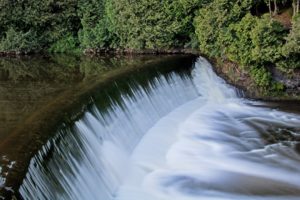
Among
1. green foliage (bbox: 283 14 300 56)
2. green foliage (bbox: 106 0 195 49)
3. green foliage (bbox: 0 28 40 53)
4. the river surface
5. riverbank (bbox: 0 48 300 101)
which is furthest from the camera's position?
green foliage (bbox: 0 28 40 53)

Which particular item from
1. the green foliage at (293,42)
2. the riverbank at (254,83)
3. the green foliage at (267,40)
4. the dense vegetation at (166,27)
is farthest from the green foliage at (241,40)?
the green foliage at (293,42)

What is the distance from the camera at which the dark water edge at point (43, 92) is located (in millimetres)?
8164

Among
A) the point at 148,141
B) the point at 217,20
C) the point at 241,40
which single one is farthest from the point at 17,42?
the point at 148,141

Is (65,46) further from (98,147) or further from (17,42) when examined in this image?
(98,147)

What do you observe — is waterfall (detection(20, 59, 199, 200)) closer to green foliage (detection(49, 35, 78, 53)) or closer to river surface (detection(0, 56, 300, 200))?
river surface (detection(0, 56, 300, 200))

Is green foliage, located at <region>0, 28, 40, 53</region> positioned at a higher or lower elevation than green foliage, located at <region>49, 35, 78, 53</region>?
higher

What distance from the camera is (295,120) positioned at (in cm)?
1396

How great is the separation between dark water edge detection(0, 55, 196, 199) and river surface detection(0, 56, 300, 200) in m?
0.04

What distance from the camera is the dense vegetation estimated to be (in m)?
15.8

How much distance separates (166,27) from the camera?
2034cm

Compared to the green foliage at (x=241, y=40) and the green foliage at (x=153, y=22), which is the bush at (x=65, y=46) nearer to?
the green foliage at (x=153, y=22)

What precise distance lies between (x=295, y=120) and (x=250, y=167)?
3597 mm

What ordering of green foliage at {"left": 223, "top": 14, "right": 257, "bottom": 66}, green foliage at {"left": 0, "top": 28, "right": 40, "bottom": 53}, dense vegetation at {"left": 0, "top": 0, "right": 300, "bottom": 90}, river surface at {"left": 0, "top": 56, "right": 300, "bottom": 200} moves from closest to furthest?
1. river surface at {"left": 0, "top": 56, "right": 300, "bottom": 200}
2. dense vegetation at {"left": 0, "top": 0, "right": 300, "bottom": 90}
3. green foliage at {"left": 223, "top": 14, "right": 257, "bottom": 66}
4. green foliage at {"left": 0, "top": 28, "right": 40, "bottom": 53}

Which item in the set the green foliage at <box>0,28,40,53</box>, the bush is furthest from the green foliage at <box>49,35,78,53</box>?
the green foliage at <box>0,28,40,53</box>
